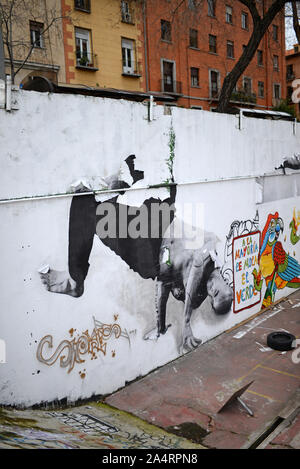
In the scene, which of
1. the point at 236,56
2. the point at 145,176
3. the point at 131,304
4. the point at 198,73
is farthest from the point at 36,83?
the point at 236,56

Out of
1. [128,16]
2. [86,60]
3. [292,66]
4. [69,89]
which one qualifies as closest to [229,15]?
[128,16]

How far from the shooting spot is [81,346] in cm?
599

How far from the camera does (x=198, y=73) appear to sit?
29375mm

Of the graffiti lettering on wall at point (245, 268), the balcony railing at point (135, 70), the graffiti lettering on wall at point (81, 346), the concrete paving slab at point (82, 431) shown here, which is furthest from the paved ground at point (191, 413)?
the balcony railing at point (135, 70)

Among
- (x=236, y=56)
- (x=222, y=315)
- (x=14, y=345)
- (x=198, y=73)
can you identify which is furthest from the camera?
(x=236, y=56)

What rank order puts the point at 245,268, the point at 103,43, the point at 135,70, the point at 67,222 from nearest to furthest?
the point at 67,222
the point at 245,268
the point at 103,43
the point at 135,70

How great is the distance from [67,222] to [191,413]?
3524 millimetres

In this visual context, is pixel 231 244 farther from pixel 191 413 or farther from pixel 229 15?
pixel 229 15

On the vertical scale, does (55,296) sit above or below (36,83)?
below

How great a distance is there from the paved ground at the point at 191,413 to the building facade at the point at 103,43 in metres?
19.3

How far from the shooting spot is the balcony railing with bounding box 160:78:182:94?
27.0 meters

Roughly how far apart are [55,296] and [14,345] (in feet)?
2.85

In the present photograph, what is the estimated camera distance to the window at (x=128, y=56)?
979 inches
